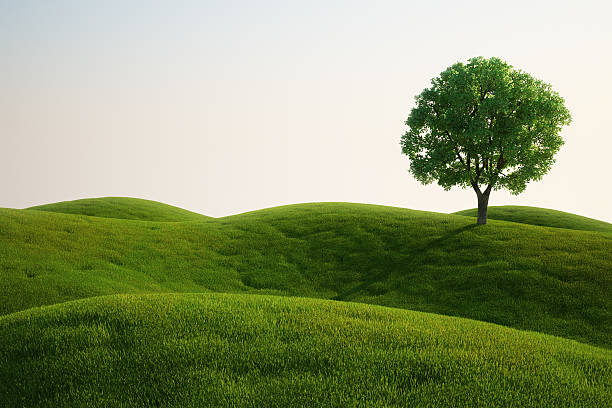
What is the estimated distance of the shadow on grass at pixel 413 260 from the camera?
27.0 metres

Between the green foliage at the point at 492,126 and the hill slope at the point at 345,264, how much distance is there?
538 centimetres

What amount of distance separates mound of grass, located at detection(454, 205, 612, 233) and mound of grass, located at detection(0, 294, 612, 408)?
55295 millimetres

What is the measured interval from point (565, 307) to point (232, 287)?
20.9m

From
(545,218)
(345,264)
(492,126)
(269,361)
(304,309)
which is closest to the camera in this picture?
(269,361)

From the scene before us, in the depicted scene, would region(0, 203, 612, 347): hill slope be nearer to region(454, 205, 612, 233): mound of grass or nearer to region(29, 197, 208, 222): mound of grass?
region(29, 197, 208, 222): mound of grass

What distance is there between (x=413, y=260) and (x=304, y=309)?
1909 cm

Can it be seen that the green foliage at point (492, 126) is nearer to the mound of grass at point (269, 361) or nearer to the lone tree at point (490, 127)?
the lone tree at point (490, 127)

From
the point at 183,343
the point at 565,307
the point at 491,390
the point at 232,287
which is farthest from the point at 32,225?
the point at 565,307

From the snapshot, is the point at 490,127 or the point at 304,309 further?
the point at 490,127

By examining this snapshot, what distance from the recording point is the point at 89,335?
1125 centimetres

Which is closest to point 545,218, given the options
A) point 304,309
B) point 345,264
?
point 345,264

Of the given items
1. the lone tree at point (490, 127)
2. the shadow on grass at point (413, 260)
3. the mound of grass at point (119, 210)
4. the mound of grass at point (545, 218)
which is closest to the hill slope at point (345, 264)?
the shadow on grass at point (413, 260)

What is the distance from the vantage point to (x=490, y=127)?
118ft

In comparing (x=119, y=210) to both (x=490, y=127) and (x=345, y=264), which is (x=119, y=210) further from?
(x=490, y=127)
